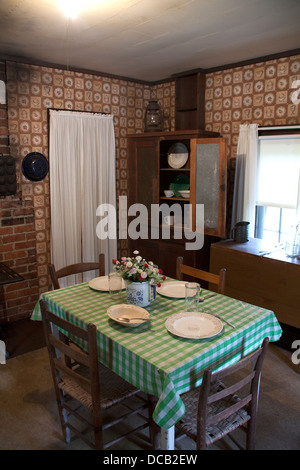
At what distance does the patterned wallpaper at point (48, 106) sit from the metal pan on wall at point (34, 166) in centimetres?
5

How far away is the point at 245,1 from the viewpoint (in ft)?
7.10

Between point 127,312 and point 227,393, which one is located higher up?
point 127,312

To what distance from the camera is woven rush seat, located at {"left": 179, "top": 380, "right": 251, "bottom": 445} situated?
171 centimetres

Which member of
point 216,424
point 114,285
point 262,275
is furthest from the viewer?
point 262,275

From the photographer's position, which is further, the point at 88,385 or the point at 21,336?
the point at 21,336

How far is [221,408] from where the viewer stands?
187 cm

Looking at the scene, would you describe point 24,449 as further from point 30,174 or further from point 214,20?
point 214,20

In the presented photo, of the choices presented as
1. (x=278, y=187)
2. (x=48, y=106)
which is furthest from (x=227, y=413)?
(x=48, y=106)

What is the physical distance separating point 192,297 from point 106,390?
0.68 meters

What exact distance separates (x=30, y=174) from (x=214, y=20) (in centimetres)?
209

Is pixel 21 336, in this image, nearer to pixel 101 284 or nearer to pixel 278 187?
pixel 101 284

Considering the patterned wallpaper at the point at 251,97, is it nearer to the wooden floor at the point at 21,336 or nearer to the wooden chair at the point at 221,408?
the wooden chair at the point at 221,408

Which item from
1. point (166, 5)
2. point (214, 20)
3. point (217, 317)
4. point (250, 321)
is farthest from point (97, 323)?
point (214, 20)

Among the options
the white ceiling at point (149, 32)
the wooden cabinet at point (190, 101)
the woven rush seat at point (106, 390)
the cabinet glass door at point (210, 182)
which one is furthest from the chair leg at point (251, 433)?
the wooden cabinet at point (190, 101)
